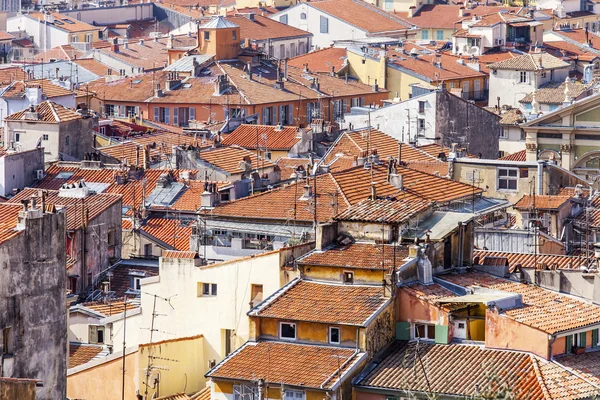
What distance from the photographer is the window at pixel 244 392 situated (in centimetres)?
3697

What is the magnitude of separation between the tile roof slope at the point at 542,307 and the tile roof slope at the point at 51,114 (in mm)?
29806

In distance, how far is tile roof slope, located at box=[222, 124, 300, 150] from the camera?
2990 inches

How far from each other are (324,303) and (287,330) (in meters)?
0.89

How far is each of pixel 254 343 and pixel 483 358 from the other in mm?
4099

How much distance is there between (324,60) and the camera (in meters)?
108

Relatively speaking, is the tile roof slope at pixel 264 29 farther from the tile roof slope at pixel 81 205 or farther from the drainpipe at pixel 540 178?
the tile roof slope at pixel 81 205

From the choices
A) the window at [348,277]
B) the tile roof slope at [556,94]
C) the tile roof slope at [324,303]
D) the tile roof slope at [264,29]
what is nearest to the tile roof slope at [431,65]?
the tile roof slope at [556,94]

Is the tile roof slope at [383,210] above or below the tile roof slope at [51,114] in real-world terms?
above

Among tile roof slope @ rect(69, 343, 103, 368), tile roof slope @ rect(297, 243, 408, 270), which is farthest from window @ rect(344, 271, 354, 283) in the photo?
tile roof slope @ rect(69, 343, 103, 368)

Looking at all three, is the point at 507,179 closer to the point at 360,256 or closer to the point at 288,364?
the point at 360,256

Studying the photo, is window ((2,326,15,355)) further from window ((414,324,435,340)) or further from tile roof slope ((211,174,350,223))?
tile roof slope ((211,174,350,223))

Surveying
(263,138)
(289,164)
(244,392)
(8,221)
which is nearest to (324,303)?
(244,392)

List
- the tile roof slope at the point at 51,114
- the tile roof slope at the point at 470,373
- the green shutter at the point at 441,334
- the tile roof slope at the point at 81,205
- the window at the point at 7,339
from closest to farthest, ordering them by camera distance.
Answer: the tile roof slope at the point at 470,373, the window at the point at 7,339, the green shutter at the point at 441,334, the tile roof slope at the point at 81,205, the tile roof slope at the point at 51,114

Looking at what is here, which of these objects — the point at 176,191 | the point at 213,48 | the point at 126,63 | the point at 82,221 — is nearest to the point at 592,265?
the point at 82,221
